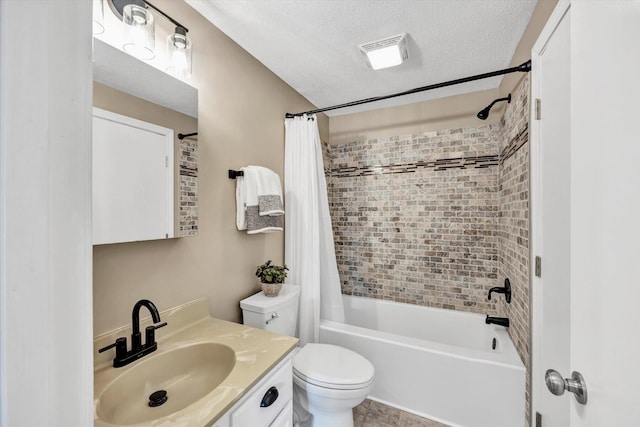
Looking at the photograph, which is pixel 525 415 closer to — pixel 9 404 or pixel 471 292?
pixel 471 292

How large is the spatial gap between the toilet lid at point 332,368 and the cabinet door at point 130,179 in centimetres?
108

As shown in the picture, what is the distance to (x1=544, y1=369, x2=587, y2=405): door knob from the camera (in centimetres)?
59

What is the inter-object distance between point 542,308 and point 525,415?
732mm

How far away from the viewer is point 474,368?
1652mm

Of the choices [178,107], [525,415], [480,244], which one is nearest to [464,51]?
[480,244]

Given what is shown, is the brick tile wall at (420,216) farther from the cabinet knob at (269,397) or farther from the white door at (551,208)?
the cabinet knob at (269,397)

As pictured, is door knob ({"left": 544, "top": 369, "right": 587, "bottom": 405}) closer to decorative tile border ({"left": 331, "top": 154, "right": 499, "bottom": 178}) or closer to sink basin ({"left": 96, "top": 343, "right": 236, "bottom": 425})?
sink basin ({"left": 96, "top": 343, "right": 236, "bottom": 425})

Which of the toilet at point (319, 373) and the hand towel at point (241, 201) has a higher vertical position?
the hand towel at point (241, 201)

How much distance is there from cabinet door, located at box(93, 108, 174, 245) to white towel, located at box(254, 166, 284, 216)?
58 cm

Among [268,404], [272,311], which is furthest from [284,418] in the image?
[272,311]

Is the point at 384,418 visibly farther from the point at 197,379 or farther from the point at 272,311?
the point at 197,379

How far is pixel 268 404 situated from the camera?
101cm

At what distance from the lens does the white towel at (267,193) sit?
5.85ft

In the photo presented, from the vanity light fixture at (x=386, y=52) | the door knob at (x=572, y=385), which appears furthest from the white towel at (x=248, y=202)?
the door knob at (x=572, y=385)
